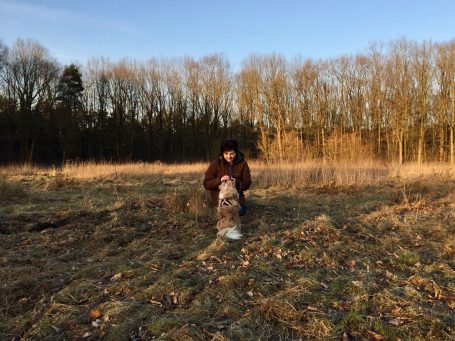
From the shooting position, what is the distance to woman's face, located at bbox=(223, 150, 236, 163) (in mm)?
5336

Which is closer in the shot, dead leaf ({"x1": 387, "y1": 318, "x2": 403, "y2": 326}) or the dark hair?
dead leaf ({"x1": 387, "y1": 318, "x2": 403, "y2": 326})

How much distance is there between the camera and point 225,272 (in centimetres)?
360

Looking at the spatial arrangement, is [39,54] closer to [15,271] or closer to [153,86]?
[153,86]

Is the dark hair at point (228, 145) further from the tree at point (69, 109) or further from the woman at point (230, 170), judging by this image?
the tree at point (69, 109)

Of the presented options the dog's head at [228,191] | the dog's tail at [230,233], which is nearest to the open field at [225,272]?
the dog's tail at [230,233]

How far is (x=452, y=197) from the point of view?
737 centimetres

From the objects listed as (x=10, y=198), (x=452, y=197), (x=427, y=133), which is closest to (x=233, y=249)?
(x=452, y=197)

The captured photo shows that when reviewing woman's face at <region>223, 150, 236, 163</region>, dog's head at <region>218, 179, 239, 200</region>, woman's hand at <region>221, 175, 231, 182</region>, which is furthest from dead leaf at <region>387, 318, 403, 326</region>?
woman's face at <region>223, 150, 236, 163</region>

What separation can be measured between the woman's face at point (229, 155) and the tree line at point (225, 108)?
11667mm

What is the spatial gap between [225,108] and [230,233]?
105 feet

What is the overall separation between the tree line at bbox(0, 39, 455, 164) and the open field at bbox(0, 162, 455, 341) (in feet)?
37.7

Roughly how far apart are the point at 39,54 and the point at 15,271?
105 feet

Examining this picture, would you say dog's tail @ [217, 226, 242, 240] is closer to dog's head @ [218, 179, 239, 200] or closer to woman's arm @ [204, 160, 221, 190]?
dog's head @ [218, 179, 239, 200]

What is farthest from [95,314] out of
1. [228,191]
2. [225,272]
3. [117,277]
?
[228,191]
